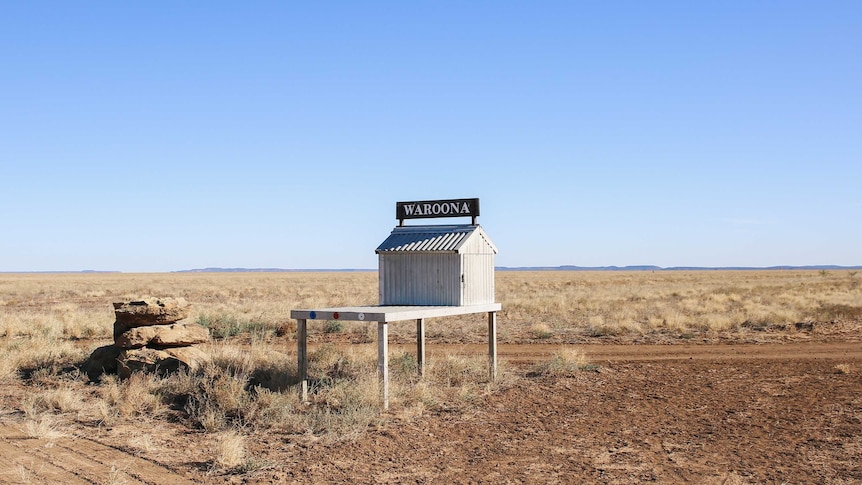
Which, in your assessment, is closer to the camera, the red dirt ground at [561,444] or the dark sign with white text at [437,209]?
the red dirt ground at [561,444]

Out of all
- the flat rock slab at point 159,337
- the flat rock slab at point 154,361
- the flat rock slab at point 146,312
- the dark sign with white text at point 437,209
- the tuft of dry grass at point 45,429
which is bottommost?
the tuft of dry grass at point 45,429

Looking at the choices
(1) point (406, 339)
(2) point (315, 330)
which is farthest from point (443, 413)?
(2) point (315, 330)

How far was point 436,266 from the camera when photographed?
12719 millimetres

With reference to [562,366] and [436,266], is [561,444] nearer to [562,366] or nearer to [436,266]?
[436,266]

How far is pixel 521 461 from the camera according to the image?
823 centimetres

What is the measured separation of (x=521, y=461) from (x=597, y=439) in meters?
1.41

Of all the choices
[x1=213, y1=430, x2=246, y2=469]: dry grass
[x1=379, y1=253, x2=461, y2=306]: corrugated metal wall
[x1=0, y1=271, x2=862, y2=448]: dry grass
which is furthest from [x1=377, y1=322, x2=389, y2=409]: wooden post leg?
[x1=213, y1=430, x2=246, y2=469]: dry grass

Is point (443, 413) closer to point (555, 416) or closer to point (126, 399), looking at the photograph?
point (555, 416)

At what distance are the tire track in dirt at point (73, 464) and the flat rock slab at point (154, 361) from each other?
3722 mm

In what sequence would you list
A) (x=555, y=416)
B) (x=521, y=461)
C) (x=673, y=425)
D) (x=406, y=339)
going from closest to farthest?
(x=521, y=461)
(x=673, y=425)
(x=555, y=416)
(x=406, y=339)

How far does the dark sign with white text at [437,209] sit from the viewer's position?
13062 millimetres

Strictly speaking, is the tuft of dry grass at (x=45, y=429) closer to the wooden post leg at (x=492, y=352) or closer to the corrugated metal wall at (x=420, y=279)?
the corrugated metal wall at (x=420, y=279)

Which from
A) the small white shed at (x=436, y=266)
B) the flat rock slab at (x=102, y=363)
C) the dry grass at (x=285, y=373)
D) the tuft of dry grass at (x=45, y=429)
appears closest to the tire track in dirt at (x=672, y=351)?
the dry grass at (x=285, y=373)

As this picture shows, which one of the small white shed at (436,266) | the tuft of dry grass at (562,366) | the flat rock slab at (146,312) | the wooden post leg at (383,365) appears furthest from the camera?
the tuft of dry grass at (562,366)
